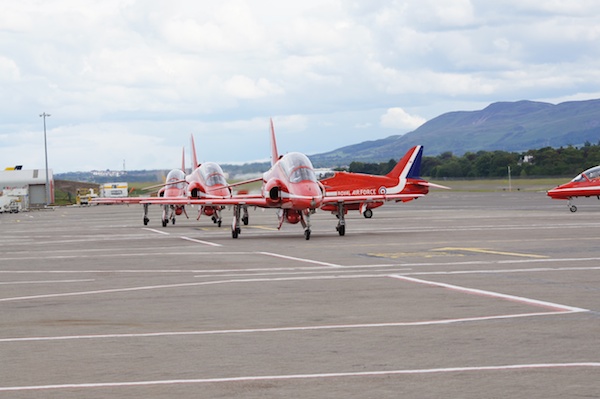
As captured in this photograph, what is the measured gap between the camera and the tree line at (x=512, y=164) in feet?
398

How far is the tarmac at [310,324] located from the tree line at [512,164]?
85669 mm

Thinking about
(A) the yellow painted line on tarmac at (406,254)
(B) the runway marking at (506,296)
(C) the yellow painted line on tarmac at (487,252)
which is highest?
(B) the runway marking at (506,296)

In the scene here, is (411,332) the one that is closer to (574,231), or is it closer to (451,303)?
(451,303)

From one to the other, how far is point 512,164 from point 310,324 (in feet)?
429

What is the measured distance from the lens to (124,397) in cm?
854

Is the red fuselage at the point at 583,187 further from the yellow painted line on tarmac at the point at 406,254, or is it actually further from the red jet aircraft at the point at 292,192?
the yellow painted line on tarmac at the point at 406,254

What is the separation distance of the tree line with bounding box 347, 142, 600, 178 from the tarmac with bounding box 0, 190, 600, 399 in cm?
8567

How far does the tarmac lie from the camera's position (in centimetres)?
900

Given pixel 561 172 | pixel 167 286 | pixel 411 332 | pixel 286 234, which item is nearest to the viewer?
pixel 411 332

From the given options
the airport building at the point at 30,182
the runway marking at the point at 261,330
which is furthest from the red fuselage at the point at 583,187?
the airport building at the point at 30,182

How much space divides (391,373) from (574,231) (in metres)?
24.8

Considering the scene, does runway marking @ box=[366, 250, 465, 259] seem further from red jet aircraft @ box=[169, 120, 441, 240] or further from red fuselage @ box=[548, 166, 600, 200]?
red fuselage @ box=[548, 166, 600, 200]

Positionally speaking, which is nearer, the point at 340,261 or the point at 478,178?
the point at 340,261

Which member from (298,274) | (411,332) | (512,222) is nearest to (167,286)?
(298,274)
